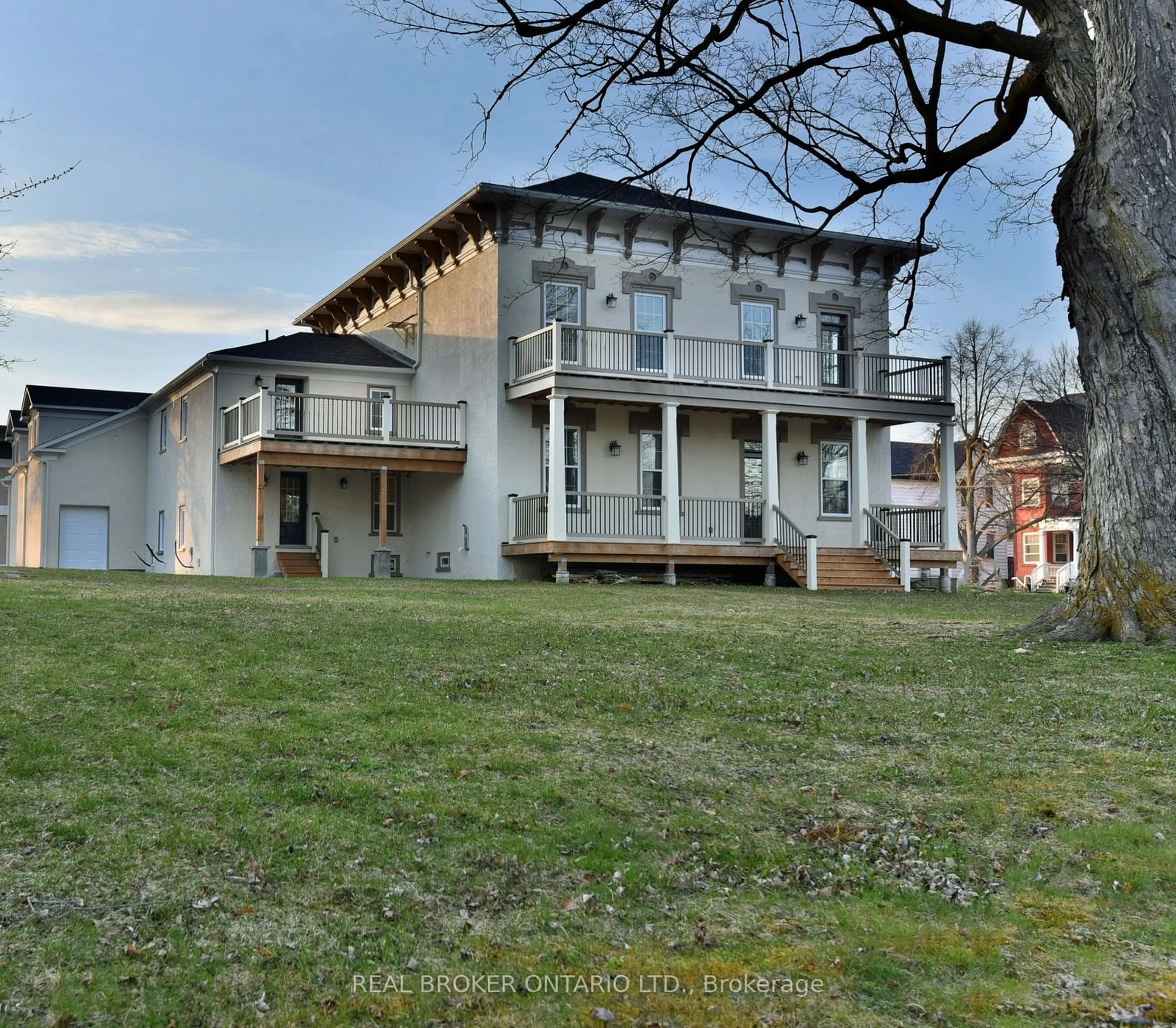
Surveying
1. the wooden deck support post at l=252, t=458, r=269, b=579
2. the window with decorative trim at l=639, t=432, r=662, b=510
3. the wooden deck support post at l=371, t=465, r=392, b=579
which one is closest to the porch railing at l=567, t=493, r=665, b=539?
the window with decorative trim at l=639, t=432, r=662, b=510

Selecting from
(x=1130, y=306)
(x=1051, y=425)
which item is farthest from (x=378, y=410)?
(x=1051, y=425)

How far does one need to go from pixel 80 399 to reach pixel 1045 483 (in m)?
34.2

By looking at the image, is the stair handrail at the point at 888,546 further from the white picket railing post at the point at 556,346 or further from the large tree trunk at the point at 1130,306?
the large tree trunk at the point at 1130,306

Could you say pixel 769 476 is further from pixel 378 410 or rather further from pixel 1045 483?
pixel 1045 483

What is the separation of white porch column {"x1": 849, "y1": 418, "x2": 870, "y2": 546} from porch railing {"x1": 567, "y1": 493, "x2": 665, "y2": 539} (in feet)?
14.4

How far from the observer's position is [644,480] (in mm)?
26562

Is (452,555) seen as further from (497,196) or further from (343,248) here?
(343,248)

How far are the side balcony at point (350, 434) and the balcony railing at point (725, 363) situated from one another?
241 cm

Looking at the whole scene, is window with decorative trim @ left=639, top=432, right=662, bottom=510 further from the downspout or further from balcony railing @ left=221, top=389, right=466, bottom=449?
the downspout

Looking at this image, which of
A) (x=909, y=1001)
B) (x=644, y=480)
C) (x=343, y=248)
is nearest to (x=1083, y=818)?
(x=909, y=1001)

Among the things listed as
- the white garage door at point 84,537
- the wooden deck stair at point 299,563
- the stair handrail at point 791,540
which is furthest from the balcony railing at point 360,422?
the white garage door at point 84,537

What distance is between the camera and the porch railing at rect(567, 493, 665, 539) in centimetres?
2441

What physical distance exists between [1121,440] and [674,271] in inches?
650

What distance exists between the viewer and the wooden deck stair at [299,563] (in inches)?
1083
